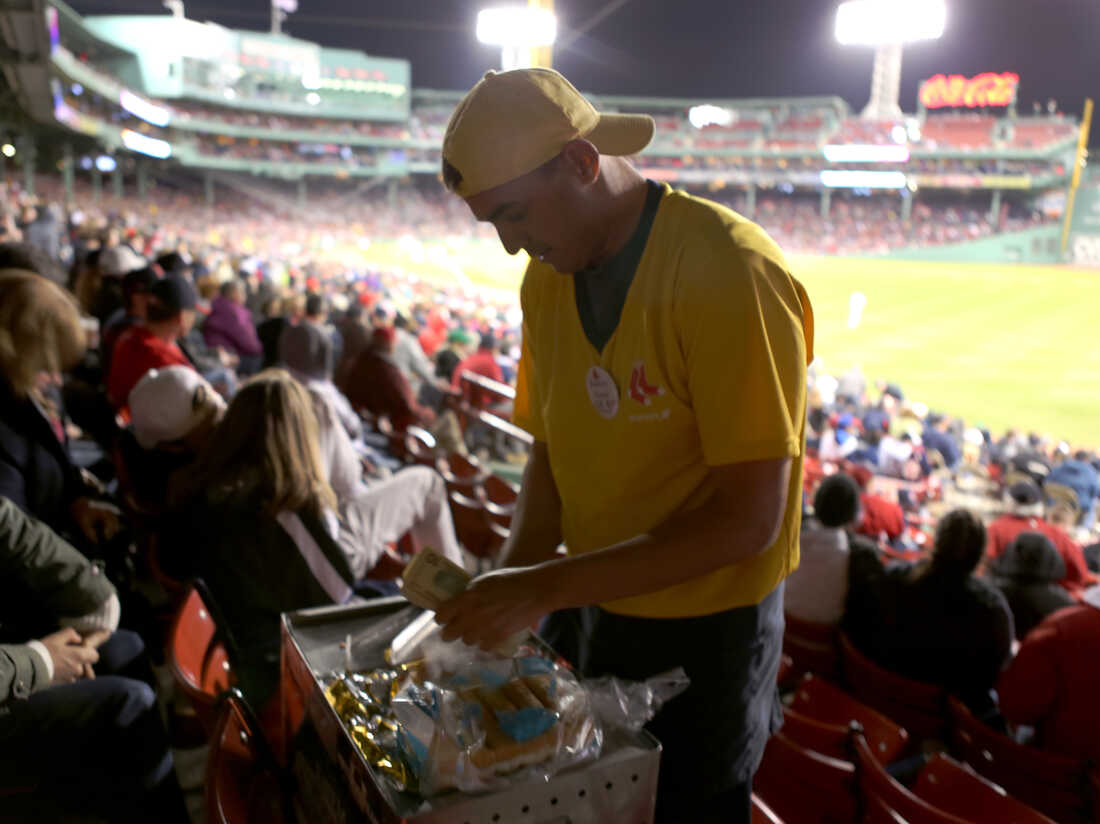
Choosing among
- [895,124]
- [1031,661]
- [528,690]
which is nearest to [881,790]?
[1031,661]

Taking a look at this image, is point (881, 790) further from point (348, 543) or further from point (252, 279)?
point (252, 279)

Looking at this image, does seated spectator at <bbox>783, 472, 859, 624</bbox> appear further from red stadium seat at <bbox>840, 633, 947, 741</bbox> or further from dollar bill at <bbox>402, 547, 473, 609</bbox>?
dollar bill at <bbox>402, 547, 473, 609</bbox>

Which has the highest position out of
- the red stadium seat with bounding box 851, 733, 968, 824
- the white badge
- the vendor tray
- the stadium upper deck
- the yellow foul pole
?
the stadium upper deck

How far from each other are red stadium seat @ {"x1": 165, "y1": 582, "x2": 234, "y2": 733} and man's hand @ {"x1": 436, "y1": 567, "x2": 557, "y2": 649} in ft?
3.27

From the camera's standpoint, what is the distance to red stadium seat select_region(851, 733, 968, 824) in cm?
167

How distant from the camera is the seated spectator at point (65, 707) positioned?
1.86 metres

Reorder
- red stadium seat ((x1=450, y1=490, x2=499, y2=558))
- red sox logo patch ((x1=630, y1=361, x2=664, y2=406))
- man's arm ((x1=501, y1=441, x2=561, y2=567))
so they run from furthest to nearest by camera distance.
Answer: red stadium seat ((x1=450, y1=490, x2=499, y2=558))
man's arm ((x1=501, y1=441, x2=561, y2=567))
red sox logo patch ((x1=630, y1=361, x2=664, y2=406))

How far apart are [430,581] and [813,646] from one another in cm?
252

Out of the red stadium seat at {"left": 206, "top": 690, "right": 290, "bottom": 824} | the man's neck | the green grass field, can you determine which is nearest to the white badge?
the man's neck

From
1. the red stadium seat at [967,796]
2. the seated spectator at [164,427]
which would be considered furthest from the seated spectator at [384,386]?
the red stadium seat at [967,796]

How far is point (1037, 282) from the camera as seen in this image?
31.6m

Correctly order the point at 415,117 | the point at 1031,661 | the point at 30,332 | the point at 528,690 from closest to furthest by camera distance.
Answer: the point at 528,690
the point at 1031,661
the point at 30,332
the point at 415,117

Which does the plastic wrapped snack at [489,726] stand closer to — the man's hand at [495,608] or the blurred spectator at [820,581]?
the man's hand at [495,608]

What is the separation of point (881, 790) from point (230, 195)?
49.0 metres
